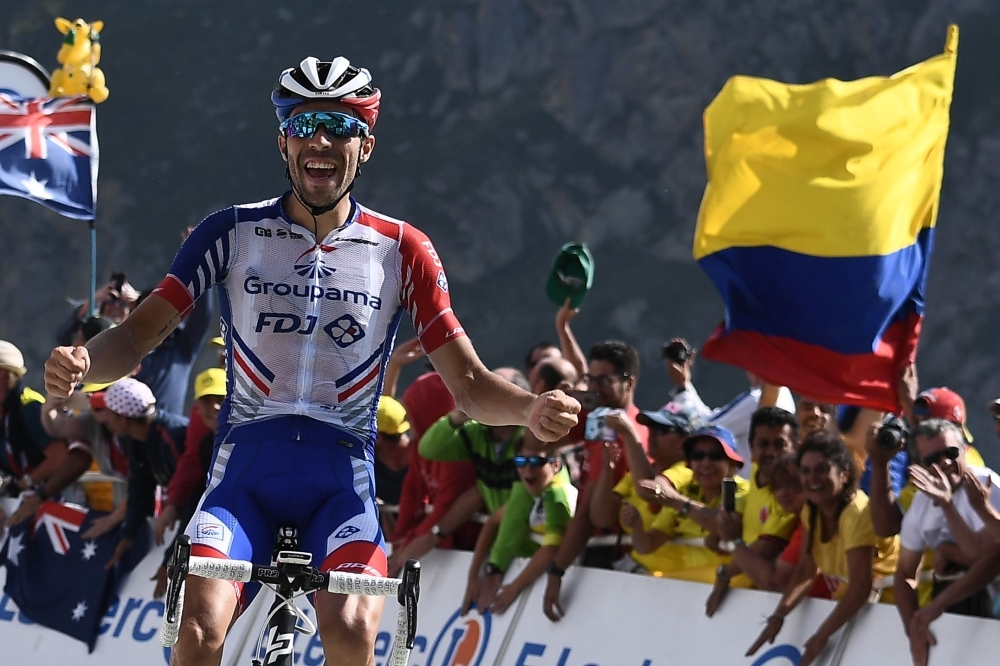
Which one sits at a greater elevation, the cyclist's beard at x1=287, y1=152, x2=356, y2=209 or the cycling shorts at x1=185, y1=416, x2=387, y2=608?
the cyclist's beard at x1=287, y1=152, x2=356, y2=209

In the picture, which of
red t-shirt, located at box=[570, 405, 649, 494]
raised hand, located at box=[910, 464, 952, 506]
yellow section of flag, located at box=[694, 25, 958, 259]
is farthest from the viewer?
yellow section of flag, located at box=[694, 25, 958, 259]

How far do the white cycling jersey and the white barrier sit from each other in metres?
2.78

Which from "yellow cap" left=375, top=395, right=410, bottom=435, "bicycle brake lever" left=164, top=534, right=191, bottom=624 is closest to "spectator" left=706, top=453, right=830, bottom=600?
"yellow cap" left=375, top=395, right=410, bottom=435

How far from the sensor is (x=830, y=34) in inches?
1249

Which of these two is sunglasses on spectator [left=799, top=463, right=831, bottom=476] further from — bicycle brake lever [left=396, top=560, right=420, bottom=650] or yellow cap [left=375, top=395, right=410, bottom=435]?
→ bicycle brake lever [left=396, top=560, right=420, bottom=650]

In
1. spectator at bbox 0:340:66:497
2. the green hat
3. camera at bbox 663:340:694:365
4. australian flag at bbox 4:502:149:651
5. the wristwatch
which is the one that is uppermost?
the green hat

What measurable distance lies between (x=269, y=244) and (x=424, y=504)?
4538 mm

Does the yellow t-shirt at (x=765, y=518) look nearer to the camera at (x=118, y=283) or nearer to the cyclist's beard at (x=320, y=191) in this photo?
the cyclist's beard at (x=320, y=191)

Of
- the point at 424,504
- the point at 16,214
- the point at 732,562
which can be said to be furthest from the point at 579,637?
the point at 16,214

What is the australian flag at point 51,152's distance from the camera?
12.0m

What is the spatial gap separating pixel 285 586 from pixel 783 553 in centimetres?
354

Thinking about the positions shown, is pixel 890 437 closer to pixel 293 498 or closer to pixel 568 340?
pixel 293 498

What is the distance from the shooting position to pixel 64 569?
1030cm

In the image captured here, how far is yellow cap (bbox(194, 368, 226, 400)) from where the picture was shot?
8711mm
